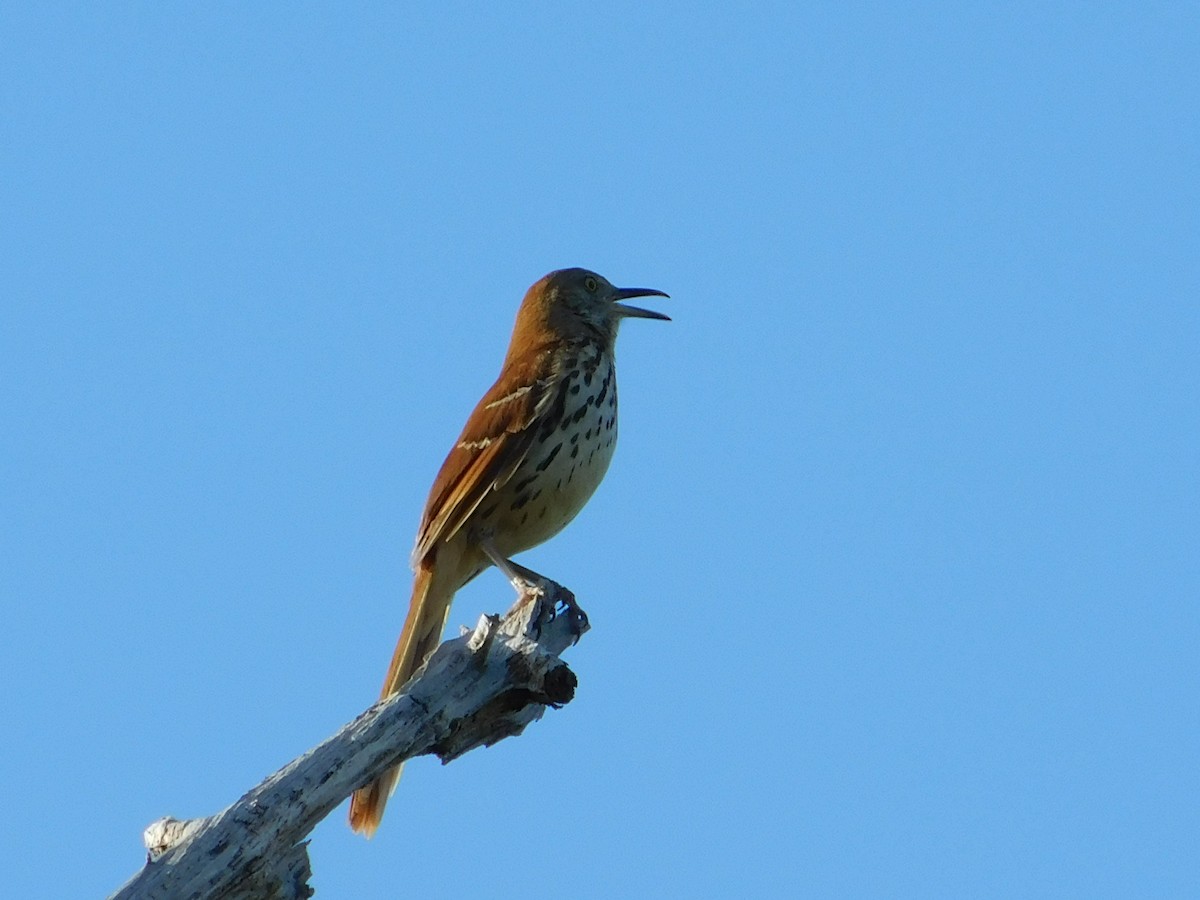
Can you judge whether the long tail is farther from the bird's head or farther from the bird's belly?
the bird's head

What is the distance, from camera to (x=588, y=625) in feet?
21.8

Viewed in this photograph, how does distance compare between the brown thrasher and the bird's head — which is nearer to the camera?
the brown thrasher

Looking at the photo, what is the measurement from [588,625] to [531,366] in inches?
68.0

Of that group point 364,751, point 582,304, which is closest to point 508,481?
point 582,304

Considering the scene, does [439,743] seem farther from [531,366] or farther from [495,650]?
[531,366]

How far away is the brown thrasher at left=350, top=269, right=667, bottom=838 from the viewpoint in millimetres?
7469

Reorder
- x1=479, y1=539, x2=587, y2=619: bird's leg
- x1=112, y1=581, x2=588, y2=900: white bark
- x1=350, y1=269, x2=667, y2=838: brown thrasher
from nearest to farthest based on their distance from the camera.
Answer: x1=112, y1=581, x2=588, y2=900: white bark, x1=479, y1=539, x2=587, y2=619: bird's leg, x1=350, y1=269, x2=667, y2=838: brown thrasher

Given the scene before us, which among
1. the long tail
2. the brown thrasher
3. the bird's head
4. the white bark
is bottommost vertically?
the white bark

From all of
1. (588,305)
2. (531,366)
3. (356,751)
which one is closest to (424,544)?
(531,366)

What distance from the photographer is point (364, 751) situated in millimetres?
5129

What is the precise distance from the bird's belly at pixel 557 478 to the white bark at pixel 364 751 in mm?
1139

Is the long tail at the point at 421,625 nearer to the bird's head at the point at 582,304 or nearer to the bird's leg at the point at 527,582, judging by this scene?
the bird's leg at the point at 527,582

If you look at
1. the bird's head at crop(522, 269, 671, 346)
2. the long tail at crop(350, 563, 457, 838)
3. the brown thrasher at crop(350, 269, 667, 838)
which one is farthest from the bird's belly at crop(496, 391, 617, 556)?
the bird's head at crop(522, 269, 671, 346)

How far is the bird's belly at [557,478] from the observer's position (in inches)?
294
